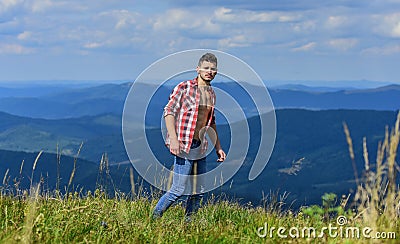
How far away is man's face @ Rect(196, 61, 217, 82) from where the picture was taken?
6.43m

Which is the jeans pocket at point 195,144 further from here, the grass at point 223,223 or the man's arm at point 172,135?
the grass at point 223,223

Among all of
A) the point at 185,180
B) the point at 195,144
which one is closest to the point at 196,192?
the point at 185,180

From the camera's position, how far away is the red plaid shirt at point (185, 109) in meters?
6.44

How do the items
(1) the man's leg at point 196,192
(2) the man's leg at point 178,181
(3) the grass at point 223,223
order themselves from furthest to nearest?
(1) the man's leg at point 196,192 → (2) the man's leg at point 178,181 → (3) the grass at point 223,223

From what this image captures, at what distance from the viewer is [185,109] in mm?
6504

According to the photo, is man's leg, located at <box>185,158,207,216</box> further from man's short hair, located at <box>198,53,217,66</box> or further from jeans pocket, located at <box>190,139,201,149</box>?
man's short hair, located at <box>198,53,217,66</box>

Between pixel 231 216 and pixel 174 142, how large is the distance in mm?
1033

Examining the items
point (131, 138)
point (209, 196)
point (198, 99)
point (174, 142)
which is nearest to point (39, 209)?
point (131, 138)

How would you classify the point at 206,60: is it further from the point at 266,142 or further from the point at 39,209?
the point at 39,209

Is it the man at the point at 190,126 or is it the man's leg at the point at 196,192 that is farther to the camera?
the man's leg at the point at 196,192

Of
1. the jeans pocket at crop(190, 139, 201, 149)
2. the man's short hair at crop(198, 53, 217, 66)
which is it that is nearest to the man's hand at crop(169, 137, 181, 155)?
the jeans pocket at crop(190, 139, 201, 149)

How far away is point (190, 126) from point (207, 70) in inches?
26.4

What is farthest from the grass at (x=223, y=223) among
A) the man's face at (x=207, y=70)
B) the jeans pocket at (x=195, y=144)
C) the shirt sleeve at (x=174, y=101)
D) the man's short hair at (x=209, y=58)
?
the man's short hair at (x=209, y=58)

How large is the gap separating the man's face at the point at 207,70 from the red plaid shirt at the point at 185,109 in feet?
0.53
